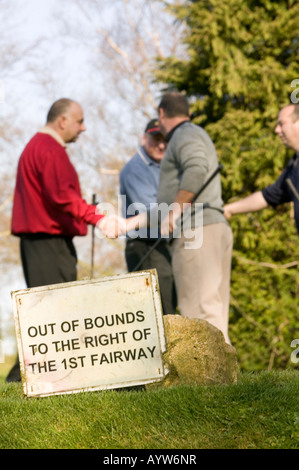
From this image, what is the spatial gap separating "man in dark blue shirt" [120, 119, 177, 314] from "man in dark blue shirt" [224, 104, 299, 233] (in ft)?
2.63

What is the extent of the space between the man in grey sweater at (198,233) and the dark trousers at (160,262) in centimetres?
100

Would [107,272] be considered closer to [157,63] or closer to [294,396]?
[157,63]

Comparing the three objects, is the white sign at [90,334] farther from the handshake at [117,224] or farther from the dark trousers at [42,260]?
the handshake at [117,224]

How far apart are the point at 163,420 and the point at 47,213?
7.80 ft

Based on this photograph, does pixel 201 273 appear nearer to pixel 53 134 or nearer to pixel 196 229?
pixel 196 229

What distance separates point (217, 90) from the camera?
1054 centimetres

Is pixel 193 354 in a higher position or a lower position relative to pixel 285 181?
lower

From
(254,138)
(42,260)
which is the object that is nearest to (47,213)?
(42,260)

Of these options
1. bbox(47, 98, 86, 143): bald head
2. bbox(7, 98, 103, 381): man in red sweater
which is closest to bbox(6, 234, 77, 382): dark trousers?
bbox(7, 98, 103, 381): man in red sweater

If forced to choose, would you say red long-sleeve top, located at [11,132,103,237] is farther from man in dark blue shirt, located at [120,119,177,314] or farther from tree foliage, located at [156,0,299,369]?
tree foliage, located at [156,0,299,369]

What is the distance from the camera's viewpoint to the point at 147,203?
6730 millimetres

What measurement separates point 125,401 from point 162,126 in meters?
2.56

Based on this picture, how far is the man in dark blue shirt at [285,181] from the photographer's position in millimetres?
5879

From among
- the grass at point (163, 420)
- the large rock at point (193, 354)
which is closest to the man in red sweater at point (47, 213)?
the large rock at point (193, 354)
